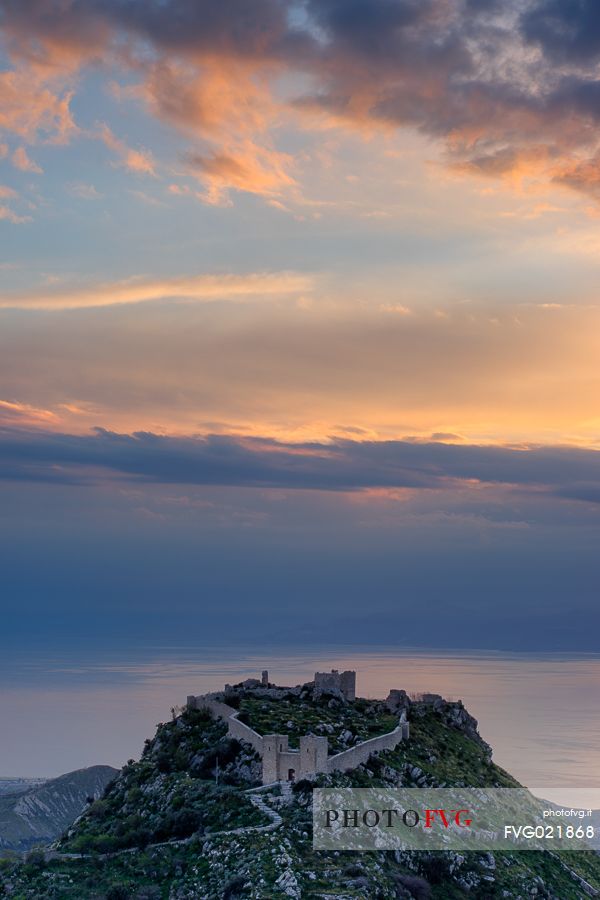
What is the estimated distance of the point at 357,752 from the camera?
74375 mm

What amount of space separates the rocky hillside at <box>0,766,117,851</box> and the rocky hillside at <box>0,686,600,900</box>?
86.2 metres

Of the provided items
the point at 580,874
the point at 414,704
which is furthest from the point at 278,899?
the point at 414,704

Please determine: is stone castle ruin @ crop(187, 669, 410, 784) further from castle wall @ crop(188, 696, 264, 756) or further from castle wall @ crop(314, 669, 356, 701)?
castle wall @ crop(314, 669, 356, 701)

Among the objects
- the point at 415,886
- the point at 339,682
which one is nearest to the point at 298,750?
the point at 415,886

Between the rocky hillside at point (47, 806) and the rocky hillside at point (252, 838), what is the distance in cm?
8621

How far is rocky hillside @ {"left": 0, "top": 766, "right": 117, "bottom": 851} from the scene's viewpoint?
166750 millimetres

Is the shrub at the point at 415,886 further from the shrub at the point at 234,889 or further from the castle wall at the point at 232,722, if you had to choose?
the castle wall at the point at 232,722

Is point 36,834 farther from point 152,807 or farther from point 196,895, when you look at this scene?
point 196,895

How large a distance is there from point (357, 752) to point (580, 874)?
1838 cm

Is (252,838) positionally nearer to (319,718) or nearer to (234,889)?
(234,889)

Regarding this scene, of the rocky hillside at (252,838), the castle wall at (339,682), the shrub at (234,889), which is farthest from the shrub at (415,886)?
the castle wall at (339,682)

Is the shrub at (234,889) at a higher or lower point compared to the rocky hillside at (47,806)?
higher

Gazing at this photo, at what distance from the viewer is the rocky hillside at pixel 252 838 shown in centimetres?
6103

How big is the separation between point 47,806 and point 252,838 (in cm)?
12894
